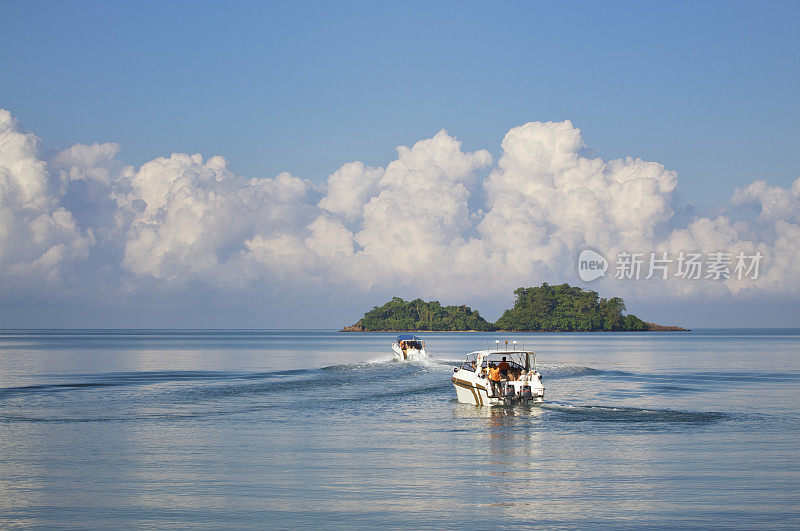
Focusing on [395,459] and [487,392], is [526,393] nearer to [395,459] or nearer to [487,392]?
[487,392]

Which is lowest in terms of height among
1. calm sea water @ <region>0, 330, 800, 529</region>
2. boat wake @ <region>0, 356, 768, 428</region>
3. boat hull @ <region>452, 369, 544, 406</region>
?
boat wake @ <region>0, 356, 768, 428</region>

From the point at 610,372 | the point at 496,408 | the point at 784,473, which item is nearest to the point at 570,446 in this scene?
the point at 784,473

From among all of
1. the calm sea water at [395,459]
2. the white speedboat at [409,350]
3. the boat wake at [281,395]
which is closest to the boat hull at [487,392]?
the boat wake at [281,395]

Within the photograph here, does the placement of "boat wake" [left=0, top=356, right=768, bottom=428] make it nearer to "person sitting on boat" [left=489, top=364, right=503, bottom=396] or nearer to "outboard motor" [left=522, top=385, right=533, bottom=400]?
"outboard motor" [left=522, top=385, right=533, bottom=400]

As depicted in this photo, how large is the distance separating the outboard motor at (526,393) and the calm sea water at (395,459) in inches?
54.5

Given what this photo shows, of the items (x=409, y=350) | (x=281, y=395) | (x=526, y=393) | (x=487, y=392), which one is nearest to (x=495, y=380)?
(x=487, y=392)

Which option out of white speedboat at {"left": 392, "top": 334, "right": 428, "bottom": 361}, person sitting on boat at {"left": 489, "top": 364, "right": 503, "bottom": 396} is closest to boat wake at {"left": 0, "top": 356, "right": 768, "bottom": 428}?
person sitting on boat at {"left": 489, "top": 364, "right": 503, "bottom": 396}

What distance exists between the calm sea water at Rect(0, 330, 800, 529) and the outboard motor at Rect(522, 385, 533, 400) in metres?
1.38

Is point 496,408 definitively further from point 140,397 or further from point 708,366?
point 708,366

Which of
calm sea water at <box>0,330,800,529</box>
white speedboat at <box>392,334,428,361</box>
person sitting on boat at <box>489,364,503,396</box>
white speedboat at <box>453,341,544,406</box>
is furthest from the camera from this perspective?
white speedboat at <box>392,334,428,361</box>

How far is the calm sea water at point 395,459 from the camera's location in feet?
63.1

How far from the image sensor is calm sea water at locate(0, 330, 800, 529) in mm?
19234

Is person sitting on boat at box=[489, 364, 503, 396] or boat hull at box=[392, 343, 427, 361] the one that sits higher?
person sitting on boat at box=[489, 364, 503, 396]

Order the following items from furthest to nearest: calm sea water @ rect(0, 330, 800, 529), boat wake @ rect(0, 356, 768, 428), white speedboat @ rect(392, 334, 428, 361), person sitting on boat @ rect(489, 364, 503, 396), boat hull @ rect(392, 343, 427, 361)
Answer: white speedboat @ rect(392, 334, 428, 361) → boat hull @ rect(392, 343, 427, 361) → person sitting on boat @ rect(489, 364, 503, 396) → boat wake @ rect(0, 356, 768, 428) → calm sea water @ rect(0, 330, 800, 529)
